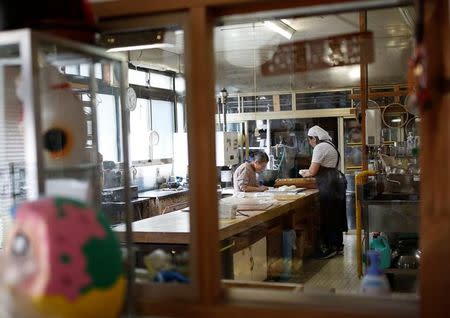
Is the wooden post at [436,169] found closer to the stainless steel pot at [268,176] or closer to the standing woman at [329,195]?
the standing woman at [329,195]

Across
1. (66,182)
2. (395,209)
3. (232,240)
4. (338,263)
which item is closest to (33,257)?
(66,182)

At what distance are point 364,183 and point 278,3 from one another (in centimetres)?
360

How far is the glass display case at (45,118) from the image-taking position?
5.24 feet

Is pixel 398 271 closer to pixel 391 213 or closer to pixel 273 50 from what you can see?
pixel 391 213

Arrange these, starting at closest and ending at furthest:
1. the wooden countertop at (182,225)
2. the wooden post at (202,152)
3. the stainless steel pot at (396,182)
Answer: the wooden post at (202,152)
the wooden countertop at (182,225)
the stainless steel pot at (396,182)

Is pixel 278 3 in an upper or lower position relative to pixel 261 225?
upper

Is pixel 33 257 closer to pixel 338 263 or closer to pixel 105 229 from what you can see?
pixel 105 229

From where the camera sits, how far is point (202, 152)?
1892 millimetres

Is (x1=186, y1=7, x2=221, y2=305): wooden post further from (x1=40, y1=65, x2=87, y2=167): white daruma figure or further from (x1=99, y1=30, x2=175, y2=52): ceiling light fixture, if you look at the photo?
(x1=40, y1=65, x2=87, y2=167): white daruma figure

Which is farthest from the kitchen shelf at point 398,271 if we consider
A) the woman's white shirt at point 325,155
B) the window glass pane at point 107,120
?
the window glass pane at point 107,120

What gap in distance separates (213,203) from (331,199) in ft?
17.9

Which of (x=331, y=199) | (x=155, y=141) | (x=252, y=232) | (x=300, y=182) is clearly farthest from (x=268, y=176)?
(x=252, y=232)

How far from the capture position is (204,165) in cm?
189

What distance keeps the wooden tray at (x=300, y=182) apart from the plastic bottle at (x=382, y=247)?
2126 millimetres
